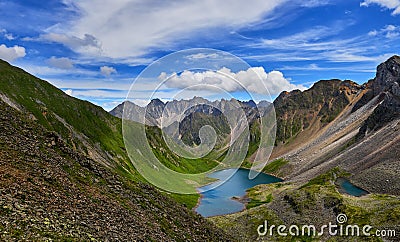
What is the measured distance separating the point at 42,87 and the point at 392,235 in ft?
456

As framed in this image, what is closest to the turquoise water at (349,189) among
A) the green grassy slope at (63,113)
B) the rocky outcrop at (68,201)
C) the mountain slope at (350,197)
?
the mountain slope at (350,197)

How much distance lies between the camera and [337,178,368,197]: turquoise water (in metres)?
109

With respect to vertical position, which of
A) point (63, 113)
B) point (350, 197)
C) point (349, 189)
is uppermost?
point (63, 113)

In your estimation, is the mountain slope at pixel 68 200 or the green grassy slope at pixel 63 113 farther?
the green grassy slope at pixel 63 113

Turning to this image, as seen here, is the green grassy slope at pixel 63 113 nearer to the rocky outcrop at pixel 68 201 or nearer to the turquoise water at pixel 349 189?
the rocky outcrop at pixel 68 201

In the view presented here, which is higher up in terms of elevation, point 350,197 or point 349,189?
point 349,189

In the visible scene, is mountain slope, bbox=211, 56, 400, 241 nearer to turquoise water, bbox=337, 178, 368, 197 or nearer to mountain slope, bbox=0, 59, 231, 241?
turquoise water, bbox=337, 178, 368, 197

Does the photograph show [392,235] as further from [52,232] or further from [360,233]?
[52,232]

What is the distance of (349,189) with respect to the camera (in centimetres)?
11606

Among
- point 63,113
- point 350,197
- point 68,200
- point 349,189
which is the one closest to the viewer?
point 68,200

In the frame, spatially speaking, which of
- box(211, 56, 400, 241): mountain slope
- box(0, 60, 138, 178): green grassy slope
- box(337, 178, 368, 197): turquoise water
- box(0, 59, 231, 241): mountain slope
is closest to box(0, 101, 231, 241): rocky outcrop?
box(0, 59, 231, 241): mountain slope

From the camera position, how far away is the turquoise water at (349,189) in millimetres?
109381

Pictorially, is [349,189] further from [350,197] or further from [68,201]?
[68,201]

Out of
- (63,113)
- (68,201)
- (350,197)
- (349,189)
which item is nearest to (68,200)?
(68,201)
